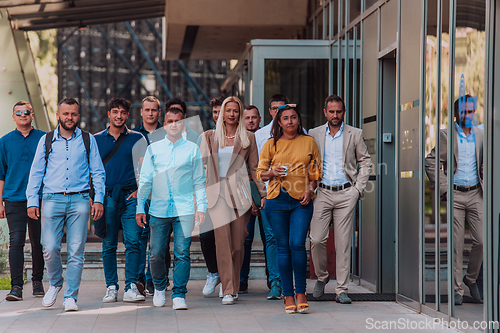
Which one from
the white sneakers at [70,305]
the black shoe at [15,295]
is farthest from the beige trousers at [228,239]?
the black shoe at [15,295]

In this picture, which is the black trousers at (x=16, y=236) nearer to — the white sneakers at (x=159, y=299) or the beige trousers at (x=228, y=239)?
the white sneakers at (x=159, y=299)

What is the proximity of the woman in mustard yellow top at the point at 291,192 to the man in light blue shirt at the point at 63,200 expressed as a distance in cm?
156

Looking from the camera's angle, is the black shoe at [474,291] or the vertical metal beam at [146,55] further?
the vertical metal beam at [146,55]

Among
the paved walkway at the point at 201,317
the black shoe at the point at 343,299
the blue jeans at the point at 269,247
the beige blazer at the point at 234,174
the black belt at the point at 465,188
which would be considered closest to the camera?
the black belt at the point at 465,188

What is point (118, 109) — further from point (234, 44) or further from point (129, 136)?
point (234, 44)

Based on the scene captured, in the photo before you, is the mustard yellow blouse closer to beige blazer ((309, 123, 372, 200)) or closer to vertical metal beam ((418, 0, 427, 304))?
beige blazer ((309, 123, 372, 200))

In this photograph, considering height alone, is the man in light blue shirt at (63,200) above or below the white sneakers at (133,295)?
above

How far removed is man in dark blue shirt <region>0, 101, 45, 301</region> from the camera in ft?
20.4

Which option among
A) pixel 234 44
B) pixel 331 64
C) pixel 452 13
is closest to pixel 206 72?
pixel 234 44

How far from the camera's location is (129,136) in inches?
241

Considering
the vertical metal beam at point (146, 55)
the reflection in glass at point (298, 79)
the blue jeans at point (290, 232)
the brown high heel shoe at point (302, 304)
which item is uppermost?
the vertical metal beam at point (146, 55)

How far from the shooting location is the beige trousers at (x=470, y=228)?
4.42 meters

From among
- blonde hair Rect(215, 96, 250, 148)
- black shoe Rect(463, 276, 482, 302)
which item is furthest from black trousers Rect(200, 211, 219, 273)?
black shoe Rect(463, 276, 482, 302)

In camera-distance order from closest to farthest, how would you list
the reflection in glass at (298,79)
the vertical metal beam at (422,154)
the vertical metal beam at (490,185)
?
the vertical metal beam at (490,185)
the vertical metal beam at (422,154)
the reflection in glass at (298,79)
